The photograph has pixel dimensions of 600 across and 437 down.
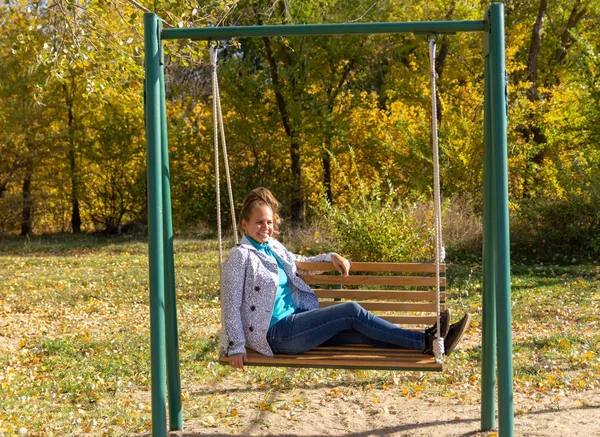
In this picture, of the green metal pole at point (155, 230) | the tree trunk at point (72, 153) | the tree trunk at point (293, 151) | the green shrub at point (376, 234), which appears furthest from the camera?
the tree trunk at point (72, 153)

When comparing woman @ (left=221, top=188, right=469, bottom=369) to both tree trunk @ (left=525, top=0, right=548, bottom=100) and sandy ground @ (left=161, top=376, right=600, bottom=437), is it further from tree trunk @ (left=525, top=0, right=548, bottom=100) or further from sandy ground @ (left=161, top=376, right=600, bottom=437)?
tree trunk @ (left=525, top=0, right=548, bottom=100)

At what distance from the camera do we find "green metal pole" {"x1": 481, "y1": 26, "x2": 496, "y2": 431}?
12.1ft

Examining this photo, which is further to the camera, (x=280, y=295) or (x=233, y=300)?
(x=280, y=295)

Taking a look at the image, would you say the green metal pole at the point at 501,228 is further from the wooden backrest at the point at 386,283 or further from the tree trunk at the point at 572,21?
the tree trunk at the point at 572,21

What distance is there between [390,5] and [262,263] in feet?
43.5

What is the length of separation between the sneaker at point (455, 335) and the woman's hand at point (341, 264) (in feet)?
2.23

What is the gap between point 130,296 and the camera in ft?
29.9

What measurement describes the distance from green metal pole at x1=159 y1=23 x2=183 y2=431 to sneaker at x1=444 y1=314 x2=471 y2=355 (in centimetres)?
138

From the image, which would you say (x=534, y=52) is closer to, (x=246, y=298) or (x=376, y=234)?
(x=376, y=234)

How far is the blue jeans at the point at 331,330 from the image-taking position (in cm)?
394

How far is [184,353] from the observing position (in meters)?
6.06

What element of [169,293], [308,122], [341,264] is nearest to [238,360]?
[169,293]

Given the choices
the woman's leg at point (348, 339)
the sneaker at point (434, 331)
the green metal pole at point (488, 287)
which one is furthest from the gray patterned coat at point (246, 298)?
the green metal pole at point (488, 287)

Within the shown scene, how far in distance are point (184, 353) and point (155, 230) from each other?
8.96 feet
